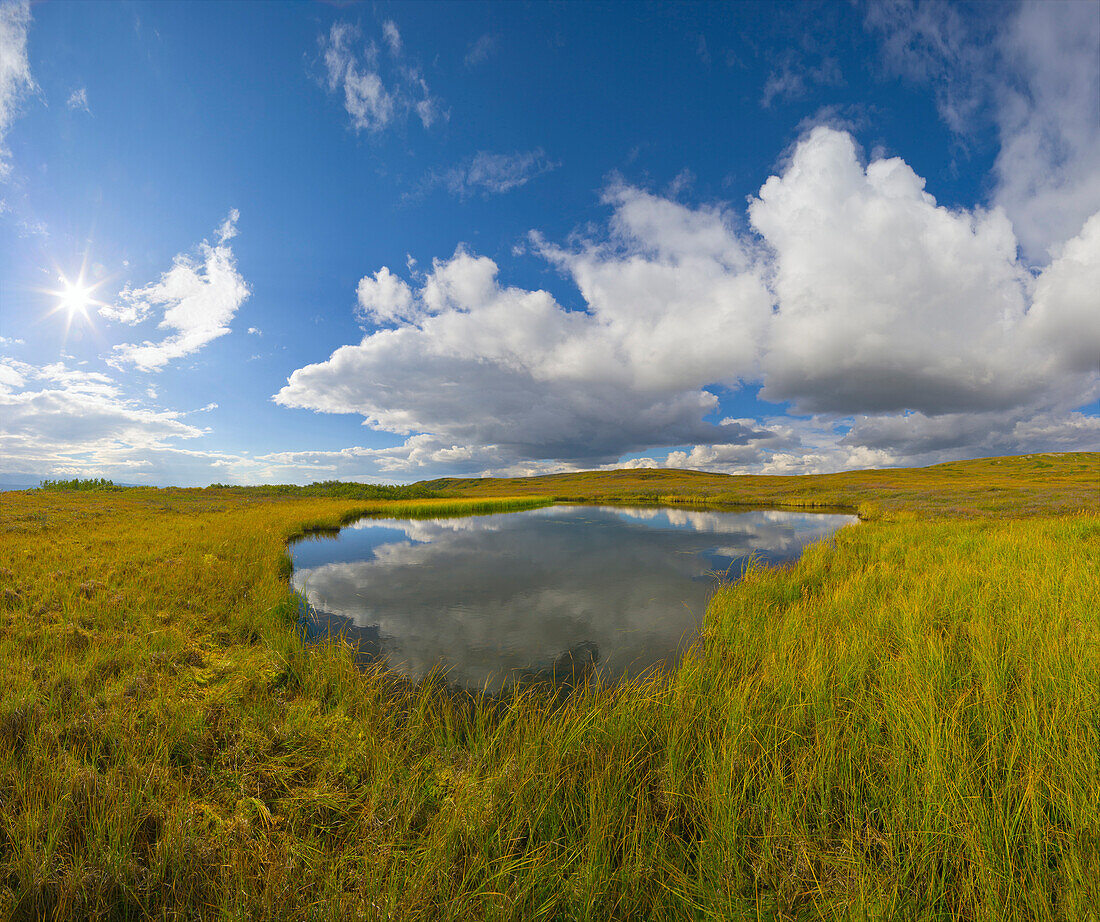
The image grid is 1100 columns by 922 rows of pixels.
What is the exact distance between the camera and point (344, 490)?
68250 millimetres

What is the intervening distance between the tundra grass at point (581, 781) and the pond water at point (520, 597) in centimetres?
183

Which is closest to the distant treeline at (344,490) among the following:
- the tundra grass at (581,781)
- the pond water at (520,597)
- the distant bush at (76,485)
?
the distant bush at (76,485)

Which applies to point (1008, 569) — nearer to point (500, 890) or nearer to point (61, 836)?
point (500, 890)

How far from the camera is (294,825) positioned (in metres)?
3.72

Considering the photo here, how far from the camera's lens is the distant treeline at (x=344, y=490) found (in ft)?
211

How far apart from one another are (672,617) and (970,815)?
8169 mm

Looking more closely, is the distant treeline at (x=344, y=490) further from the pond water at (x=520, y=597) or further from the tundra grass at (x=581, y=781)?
the tundra grass at (x=581, y=781)

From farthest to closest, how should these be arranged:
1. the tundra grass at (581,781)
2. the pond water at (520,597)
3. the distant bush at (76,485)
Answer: the distant bush at (76,485) < the pond water at (520,597) < the tundra grass at (581,781)

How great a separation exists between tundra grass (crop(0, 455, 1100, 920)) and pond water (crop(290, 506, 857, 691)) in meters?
1.83

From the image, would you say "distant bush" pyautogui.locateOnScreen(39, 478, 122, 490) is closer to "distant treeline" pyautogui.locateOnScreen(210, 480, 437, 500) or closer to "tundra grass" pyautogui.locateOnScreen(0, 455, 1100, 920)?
"distant treeline" pyautogui.locateOnScreen(210, 480, 437, 500)

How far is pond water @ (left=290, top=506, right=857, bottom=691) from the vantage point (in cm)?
860

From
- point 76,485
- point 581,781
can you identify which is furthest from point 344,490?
point 581,781

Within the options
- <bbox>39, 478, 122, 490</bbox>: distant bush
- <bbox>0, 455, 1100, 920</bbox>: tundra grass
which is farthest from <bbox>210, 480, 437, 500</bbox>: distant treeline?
<bbox>0, 455, 1100, 920</bbox>: tundra grass

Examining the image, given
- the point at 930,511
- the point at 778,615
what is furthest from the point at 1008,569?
the point at 930,511
